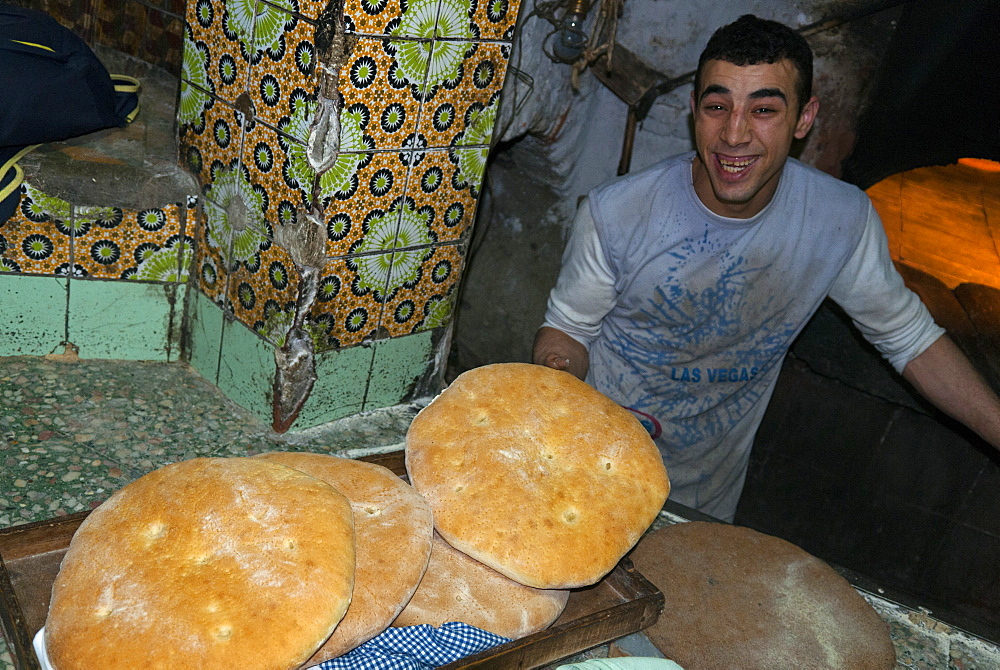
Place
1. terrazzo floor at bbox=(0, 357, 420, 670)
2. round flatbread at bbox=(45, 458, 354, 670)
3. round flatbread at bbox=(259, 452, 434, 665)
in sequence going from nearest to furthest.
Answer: round flatbread at bbox=(45, 458, 354, 670), round flatbread at bbox=(259, 452, 434, 665), terrazzo floor at bbox=(0, 357, 420, 670)

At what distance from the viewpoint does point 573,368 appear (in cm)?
235

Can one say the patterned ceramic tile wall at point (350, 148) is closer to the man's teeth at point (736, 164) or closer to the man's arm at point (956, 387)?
the man's teeth at point (736, 164)

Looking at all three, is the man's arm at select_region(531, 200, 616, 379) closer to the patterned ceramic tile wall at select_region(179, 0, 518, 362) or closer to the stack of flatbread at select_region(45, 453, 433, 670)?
the patterned ceramic tile wall at select_region(179, 0, 518, 362)

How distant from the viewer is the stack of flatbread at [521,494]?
1.25 m

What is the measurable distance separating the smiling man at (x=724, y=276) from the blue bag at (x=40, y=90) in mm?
1529

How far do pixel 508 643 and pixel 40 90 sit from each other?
2.04 meters

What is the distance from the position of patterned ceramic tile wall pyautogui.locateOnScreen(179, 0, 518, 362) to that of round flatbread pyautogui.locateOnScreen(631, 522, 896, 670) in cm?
106

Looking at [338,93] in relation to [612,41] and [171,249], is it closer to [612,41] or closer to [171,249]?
[171,249]

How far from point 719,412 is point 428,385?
1022mm

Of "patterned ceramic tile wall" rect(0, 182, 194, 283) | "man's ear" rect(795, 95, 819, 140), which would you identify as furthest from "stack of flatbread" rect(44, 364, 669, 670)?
"man's ear" rect(795, 95, 819, 140)

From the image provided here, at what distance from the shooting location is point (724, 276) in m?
2.56

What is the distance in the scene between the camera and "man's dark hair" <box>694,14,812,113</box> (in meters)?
2.28

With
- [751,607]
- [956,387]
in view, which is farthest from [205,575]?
[956,387]

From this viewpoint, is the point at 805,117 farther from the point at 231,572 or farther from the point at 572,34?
the point at 231,572
